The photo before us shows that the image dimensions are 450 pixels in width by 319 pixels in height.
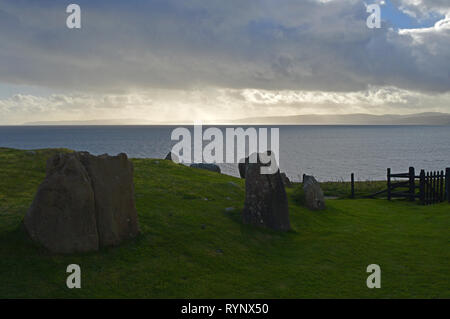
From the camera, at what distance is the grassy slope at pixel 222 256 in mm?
11125

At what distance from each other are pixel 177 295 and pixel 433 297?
7.00m

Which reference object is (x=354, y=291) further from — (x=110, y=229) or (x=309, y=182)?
(x=309, y=182)

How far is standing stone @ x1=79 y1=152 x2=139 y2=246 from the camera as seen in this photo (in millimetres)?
13062

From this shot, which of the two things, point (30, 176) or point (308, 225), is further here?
point (30, 176)

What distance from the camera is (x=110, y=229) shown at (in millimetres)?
13133

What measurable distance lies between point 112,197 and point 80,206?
1133 millimetres

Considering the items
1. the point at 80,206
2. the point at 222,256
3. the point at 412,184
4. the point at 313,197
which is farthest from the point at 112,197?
the point at 412,184

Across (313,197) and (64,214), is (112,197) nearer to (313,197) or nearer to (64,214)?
(64,214)

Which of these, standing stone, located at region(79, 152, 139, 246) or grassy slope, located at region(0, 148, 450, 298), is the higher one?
standing stone, located at region(79, 152, 139, 246)

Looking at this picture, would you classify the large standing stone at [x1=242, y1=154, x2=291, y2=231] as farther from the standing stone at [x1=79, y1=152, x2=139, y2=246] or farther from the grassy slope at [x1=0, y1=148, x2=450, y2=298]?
the standing stone at [x1=79, y1=152, x2=139, y2=246]

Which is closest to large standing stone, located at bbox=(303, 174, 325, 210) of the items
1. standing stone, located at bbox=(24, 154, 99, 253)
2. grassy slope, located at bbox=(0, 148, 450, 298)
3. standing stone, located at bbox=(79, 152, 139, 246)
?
grassy slope, located at bbox=(0, 148, 450, 298)

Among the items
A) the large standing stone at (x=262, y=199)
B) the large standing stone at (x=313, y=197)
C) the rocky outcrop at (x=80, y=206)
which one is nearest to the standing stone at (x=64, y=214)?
the rocky outcrop at (x=80, y=206)

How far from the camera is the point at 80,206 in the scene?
1252 cm
